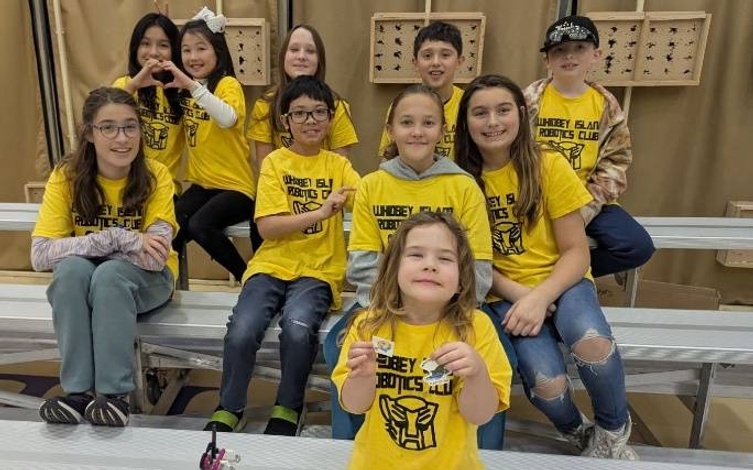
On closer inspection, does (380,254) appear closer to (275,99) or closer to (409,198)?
(409,198)

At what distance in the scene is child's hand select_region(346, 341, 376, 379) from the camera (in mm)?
1086

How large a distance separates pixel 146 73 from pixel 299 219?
1.00 m

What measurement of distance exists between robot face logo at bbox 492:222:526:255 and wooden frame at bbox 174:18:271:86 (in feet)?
6.18

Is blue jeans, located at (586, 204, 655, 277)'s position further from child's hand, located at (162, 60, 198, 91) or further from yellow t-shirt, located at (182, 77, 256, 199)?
child's hand, located at (162, 60, 198, 91)

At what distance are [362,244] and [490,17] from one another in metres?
1.96

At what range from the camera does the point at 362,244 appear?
5.47 feet

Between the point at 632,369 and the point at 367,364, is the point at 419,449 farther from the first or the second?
the point at 632,369

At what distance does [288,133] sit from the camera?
2.32m

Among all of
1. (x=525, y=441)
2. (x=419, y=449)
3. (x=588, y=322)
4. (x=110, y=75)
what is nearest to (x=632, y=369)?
(x=525, y=441)

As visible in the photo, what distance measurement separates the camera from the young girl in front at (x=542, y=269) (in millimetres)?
1571

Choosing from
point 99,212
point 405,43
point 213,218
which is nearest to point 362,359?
point 99,212

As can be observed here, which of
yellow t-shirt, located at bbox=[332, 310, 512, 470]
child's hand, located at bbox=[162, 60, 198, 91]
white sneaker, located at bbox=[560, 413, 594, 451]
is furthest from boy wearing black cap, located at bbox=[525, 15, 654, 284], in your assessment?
child's hand, located at bbox=[162, 60, 198, 91]

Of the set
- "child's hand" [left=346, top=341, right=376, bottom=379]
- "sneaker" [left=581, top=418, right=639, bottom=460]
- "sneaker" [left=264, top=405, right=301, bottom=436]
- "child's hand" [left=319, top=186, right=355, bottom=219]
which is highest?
"child's hand" [left=319, top=186, right=355, bottom=219]

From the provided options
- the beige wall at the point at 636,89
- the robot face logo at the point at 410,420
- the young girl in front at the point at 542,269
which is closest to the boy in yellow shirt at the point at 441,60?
the young girl in front at the point at 542,269
